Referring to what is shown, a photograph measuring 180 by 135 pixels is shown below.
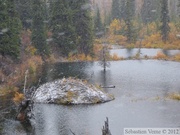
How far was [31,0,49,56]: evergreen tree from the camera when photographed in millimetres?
65000

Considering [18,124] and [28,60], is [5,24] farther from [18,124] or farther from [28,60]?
[18,124]

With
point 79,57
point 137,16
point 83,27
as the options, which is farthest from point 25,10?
point 137,16

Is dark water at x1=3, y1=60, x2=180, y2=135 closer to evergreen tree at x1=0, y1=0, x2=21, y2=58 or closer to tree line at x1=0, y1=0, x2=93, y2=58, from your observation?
evergreen tree at x1=0, y1=0, x2=21, y2=58

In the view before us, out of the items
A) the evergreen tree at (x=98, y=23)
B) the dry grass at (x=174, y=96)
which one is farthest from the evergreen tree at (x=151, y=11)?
the dry grass at (x=174, y=96)

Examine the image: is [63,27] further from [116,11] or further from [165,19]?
[116,11]

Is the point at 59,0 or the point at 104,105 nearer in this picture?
the point at 104,105

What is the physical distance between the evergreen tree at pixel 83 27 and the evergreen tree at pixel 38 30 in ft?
30.5

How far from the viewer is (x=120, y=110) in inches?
1264

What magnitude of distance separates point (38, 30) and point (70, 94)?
31806 mm

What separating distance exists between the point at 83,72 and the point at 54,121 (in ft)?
78.3

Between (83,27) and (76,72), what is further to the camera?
(83,27)

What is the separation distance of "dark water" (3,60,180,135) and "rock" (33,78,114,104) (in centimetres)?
121

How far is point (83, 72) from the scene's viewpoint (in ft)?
173

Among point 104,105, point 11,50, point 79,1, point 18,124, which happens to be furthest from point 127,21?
point 18,124
